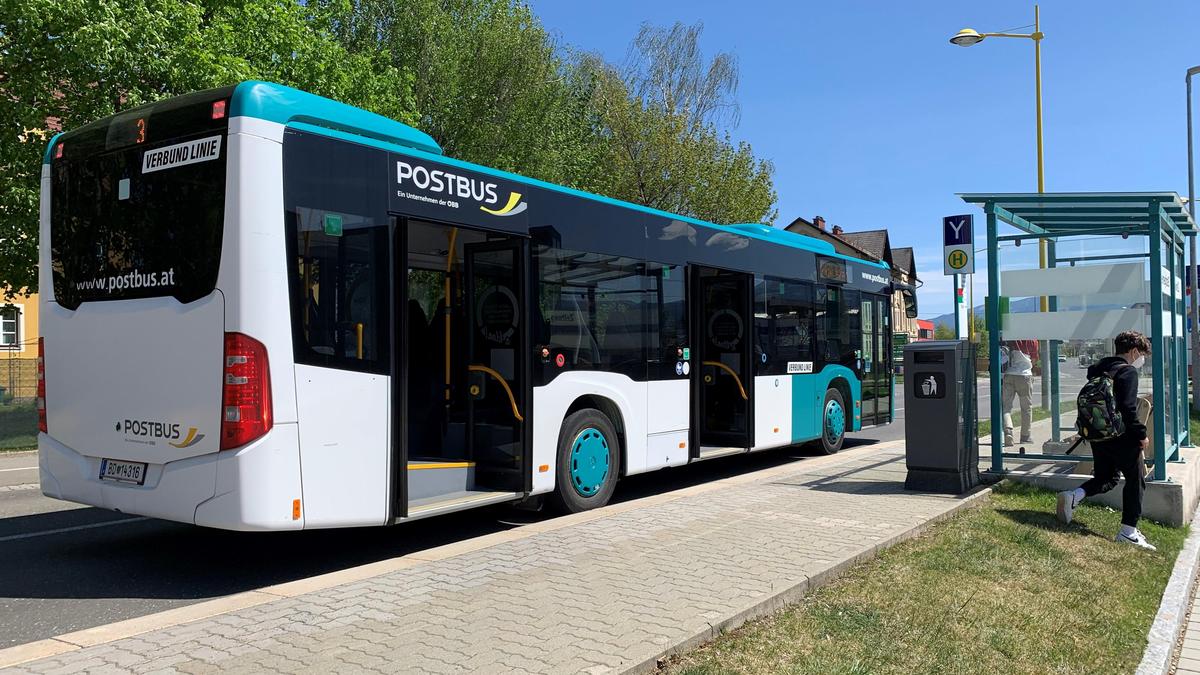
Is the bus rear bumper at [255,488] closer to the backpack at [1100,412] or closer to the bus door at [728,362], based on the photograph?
the bus door at [728,362]

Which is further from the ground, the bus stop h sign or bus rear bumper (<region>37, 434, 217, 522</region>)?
the bus stop h sign

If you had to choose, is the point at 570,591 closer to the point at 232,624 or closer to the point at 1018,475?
the point at 232,624

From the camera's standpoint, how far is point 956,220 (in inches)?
511

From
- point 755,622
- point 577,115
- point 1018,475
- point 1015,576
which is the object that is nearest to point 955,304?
point 1018,475

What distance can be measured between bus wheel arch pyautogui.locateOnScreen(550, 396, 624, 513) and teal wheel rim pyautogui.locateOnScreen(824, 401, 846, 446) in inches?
203

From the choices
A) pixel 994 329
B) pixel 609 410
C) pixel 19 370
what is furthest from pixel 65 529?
pixel 19 370

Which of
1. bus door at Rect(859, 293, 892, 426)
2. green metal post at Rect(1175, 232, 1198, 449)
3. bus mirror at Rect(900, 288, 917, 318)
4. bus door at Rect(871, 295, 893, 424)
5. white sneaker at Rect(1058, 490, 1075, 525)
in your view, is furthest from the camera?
bus mirror at Rect(900, 288, 917, 318)

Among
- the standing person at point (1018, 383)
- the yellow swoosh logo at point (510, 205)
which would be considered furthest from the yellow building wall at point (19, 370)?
the standing person at point (1018, 383)

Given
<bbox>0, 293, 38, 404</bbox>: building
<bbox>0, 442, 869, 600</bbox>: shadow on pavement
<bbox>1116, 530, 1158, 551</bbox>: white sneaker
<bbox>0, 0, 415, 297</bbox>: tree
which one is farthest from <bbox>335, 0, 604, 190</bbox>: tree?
<bbox>1116, 530, 1158, 551</bbox>: white sneaker

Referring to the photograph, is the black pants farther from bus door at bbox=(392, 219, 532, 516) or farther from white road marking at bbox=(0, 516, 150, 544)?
white road marking at bbox=(0, 516, 150, 544)

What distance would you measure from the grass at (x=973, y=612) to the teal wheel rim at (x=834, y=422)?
17.5ft

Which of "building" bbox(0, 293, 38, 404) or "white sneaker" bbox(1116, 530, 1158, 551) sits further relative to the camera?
"building" bbox(0, 293, 38, 404)

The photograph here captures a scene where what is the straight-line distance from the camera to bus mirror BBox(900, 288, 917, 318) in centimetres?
1478

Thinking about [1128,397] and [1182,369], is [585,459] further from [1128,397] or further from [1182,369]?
[1182,369]
